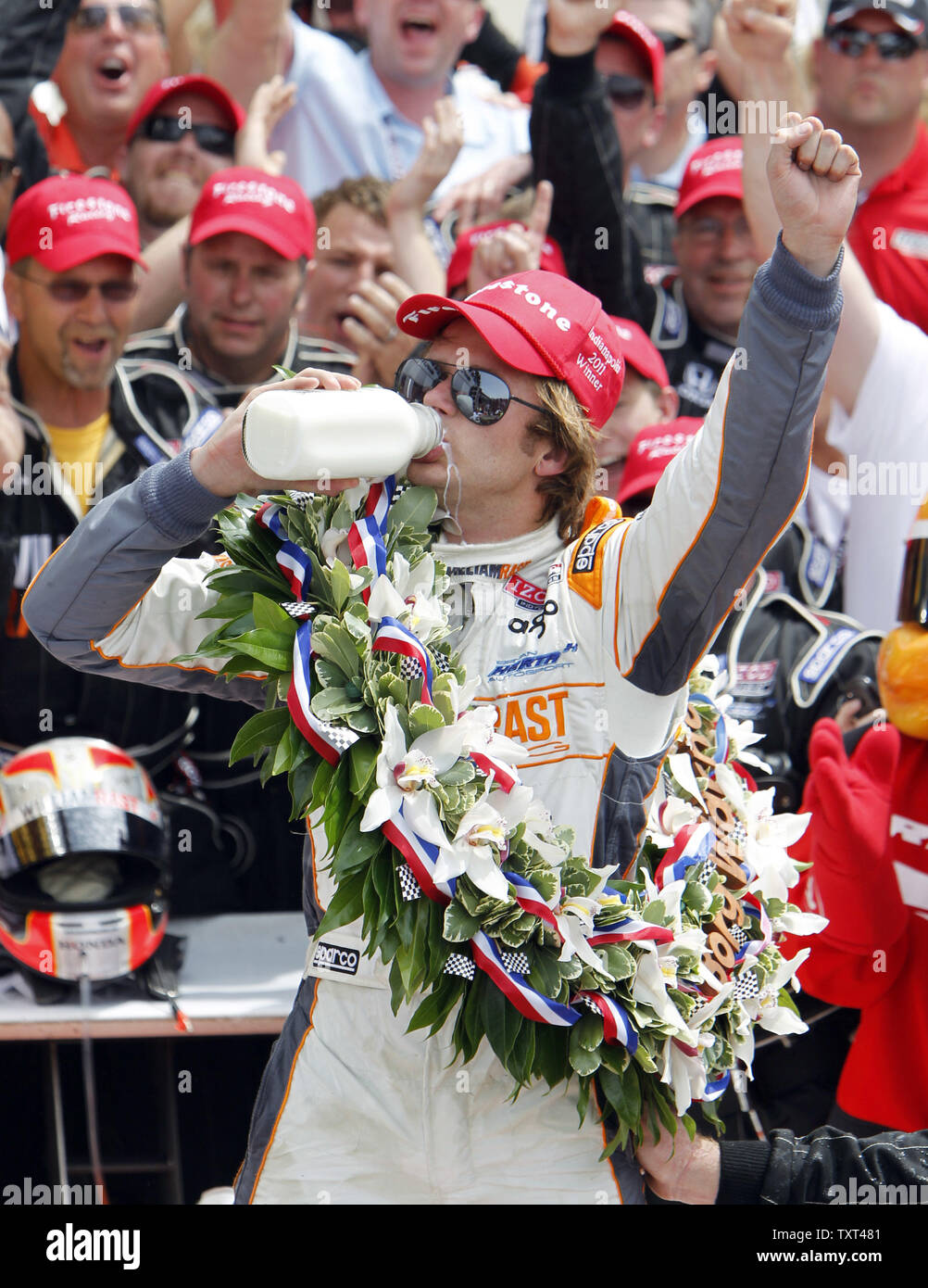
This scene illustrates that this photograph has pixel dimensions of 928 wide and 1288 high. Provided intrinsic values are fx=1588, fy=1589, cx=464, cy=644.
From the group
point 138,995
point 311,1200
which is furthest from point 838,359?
point 311,1200

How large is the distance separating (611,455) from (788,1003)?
6.73 ft

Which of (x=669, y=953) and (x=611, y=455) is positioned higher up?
(x=611, y=455)

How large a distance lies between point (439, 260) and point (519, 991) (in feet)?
11.0

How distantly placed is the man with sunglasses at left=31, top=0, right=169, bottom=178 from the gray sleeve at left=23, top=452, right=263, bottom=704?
3.27 m

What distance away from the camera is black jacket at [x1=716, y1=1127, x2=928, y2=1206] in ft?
8.55

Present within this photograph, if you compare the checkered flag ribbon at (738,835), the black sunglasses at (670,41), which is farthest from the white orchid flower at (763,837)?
the black sunglasses at (670,41)

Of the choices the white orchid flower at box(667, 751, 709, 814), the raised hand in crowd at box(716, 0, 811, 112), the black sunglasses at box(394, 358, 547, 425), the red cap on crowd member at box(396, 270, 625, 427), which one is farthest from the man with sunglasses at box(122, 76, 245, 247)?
the white orchid flower at box(667, 751, 709, 814)

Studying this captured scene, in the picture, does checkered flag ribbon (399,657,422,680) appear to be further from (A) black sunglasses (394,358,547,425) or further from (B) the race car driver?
(A) black sunglasses (394,358,547,425)

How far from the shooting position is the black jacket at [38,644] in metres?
4.49

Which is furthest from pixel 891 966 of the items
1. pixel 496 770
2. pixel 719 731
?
pixel 496 770

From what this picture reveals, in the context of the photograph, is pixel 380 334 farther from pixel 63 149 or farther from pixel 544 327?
pixel 544 327

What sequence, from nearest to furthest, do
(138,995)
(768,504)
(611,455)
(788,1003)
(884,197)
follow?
(768,504) → (788,1003) → (138,995) → (611,455) → (884,197)

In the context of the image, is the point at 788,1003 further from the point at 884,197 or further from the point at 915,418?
the point at 884,197

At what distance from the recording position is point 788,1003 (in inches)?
119
